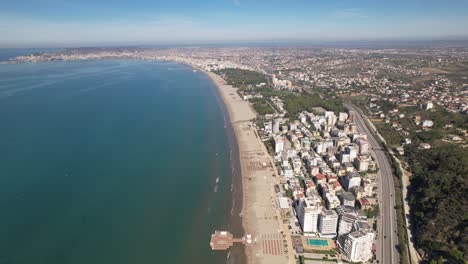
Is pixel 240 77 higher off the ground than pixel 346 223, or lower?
higher

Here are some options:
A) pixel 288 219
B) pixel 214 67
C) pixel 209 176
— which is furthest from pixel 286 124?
pixel 214 67

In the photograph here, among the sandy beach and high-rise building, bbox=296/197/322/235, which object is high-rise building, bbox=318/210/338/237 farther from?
the sandy beach

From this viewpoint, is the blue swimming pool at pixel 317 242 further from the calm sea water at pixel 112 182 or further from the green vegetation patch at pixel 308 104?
the green vegetation patch at pixel 308 104

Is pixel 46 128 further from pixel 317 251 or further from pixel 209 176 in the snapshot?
pixel 317 251

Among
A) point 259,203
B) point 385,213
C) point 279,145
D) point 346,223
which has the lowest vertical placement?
point 385,213

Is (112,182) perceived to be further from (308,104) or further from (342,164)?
(308,104)

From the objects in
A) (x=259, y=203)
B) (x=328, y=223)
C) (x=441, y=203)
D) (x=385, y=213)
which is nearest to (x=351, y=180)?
(x=385, y=213)
